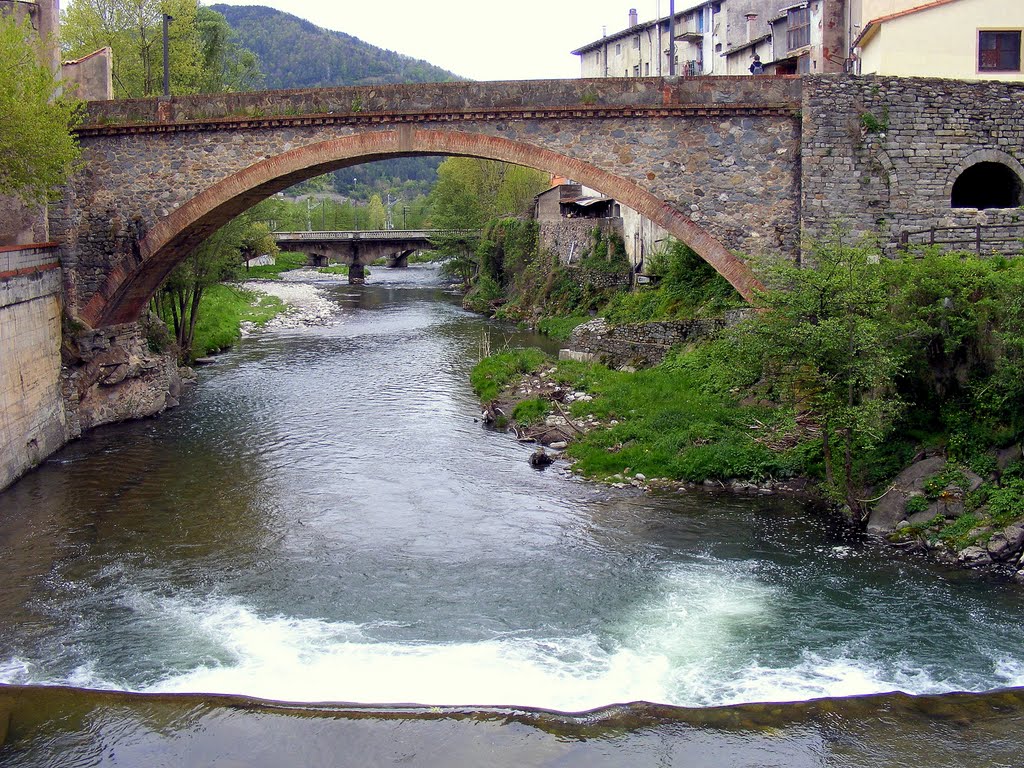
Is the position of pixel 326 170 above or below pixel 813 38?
below

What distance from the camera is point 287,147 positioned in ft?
66.1

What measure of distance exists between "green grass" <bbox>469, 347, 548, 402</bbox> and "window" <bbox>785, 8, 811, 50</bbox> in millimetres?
13031

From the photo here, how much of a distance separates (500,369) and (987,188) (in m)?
11.7

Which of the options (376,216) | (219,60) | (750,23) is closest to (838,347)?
(750,23)

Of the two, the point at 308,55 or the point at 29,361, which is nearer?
the point at 29,361

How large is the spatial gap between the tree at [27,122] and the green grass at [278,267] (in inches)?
1457

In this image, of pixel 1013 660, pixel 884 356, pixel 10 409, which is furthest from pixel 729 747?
pixel 10 409

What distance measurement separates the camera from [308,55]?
163375 millimetres

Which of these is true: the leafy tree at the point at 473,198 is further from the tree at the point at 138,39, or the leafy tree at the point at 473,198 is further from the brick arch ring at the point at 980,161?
the brick arch ring at the point at 980,161

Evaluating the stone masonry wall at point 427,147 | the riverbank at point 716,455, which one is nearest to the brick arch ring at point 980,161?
the stone masonry wall at point 427,147

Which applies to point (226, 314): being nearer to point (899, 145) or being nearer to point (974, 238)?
point (899, 145)

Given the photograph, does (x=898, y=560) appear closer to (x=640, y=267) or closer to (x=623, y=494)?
(x=623, y=494)

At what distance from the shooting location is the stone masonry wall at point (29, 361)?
17.1 metres

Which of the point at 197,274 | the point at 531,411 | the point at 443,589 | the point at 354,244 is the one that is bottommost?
the point at 443,589
